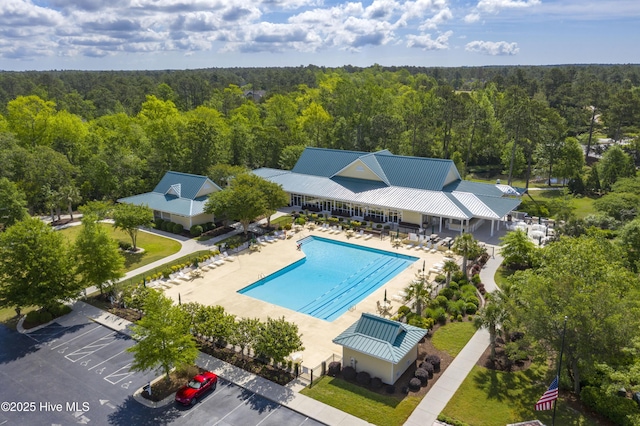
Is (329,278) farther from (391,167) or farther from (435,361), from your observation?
(391,167)

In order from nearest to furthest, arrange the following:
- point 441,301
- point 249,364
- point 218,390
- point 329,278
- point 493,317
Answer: point 218,390 → point 493,317 → point 249,364 → point 441,301 → point 329,278

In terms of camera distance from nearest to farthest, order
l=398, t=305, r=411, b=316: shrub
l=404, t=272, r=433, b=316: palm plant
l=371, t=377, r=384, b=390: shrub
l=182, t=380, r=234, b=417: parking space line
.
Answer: l=182, t=380, r=234, b=417: parking space line, l=371, t=377, r=384, b=390: shrub, l=404, t=272, r=433, b=316: palm plant, l=398, t=305, r=411, b=316: shrub

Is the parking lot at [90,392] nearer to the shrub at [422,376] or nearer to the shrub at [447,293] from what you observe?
the shrub at [422,376]

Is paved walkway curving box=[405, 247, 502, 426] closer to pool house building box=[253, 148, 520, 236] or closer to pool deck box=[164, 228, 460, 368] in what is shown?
pool deck box=[164, 228, 460, 368]

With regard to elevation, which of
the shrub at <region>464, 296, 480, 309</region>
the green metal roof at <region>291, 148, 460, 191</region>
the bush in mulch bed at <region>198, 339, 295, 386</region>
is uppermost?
the green metal roof at <region>291, 148, 460, 191</region>

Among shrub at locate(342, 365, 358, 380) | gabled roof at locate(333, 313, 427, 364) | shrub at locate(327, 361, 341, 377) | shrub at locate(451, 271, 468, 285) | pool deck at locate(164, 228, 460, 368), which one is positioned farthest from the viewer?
shrub at locate(451, 271, 468, 285)

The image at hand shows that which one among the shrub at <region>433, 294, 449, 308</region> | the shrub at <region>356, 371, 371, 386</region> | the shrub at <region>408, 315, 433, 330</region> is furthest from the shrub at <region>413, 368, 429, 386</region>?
the shrub at <region>433, 294, 449, 308</region>

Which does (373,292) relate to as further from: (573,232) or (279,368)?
(573,232)

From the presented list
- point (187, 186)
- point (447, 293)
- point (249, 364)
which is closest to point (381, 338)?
point (249, 364)
